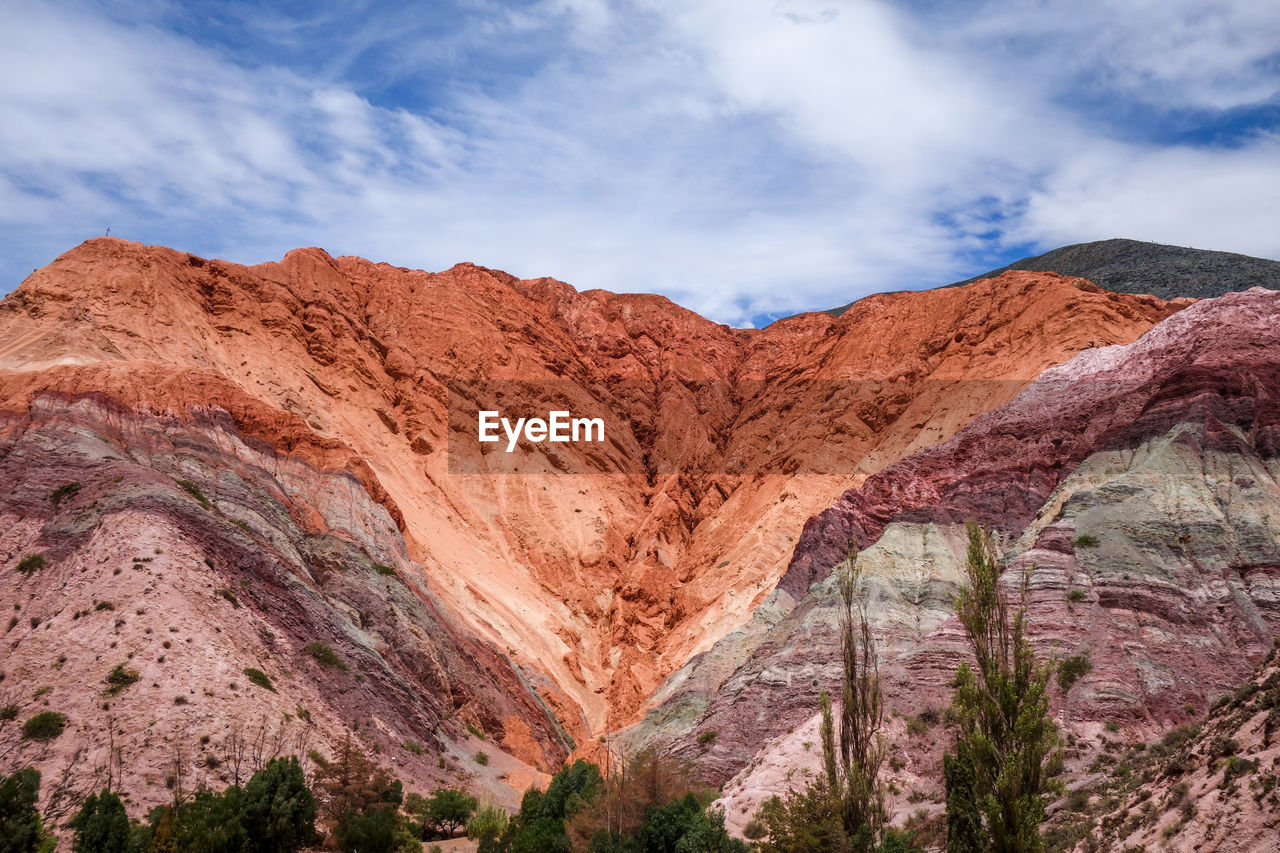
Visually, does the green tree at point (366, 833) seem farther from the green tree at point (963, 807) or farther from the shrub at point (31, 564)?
the green tree at point (963, 807)

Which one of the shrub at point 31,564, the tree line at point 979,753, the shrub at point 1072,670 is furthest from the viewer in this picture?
the shrub at point 31,564

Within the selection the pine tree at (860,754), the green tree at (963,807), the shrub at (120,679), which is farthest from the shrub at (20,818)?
the green tree at (963,807)

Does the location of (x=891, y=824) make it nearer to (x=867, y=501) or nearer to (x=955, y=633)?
(x=955, y=633)

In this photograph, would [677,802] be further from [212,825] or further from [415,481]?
[415,481]

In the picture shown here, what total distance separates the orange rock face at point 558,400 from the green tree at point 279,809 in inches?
742

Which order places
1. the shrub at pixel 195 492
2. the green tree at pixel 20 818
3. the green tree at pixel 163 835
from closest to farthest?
the green tree at pixel 20 818, the green tree at pixel 163 835, the shrub at pixel 195 492

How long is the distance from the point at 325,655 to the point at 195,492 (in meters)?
9.20

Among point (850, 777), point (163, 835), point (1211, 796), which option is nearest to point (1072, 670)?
point (1211, 796)

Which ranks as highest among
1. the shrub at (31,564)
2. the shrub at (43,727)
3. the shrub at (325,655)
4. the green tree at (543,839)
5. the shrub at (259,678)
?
the shrub at (31,564)

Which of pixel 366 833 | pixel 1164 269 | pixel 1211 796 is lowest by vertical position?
pixel 366 833

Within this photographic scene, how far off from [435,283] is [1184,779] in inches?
2969

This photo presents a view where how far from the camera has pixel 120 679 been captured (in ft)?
101

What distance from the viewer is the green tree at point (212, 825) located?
2453 centimetres

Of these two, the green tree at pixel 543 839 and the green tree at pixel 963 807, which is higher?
the green tree at pixel 963 807
